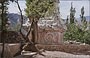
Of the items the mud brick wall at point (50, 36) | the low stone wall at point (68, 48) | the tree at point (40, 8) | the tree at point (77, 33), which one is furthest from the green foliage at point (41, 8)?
the tree at point (77, 33)

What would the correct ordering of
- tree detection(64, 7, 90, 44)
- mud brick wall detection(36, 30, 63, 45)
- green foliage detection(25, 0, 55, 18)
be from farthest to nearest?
tree detection(64, 7, 90, 44) → mud brick wall detection(36, 30, 63, 45) → green foliage detection(25, 0, 55, 18)

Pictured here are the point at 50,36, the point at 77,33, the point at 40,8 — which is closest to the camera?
the point at 40,8

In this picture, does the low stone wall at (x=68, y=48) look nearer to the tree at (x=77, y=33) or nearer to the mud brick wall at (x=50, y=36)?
the mud brick wall at (x=50, y=36)

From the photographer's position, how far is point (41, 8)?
8430mm

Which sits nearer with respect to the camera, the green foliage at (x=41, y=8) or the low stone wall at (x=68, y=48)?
the green foliage at (x=41, y=8)

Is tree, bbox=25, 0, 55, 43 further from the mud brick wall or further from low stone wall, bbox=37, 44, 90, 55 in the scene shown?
the mud brick wall

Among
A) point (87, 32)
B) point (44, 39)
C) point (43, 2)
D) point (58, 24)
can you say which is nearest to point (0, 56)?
point (43, 2)

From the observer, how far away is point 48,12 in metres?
8.54

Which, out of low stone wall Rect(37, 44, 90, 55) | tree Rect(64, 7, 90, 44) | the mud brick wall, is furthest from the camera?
tree Rect(64, 7, 90, 44)

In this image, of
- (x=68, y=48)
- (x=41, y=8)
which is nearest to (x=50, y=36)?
(x=68, y=48)

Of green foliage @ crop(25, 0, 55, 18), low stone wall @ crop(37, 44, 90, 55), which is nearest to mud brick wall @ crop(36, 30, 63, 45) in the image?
low stone wall @ crop(37, 44, 90, 55)

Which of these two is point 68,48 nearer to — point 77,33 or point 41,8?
point 41,8

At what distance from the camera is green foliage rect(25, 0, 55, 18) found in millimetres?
8375

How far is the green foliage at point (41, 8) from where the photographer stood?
838cm
